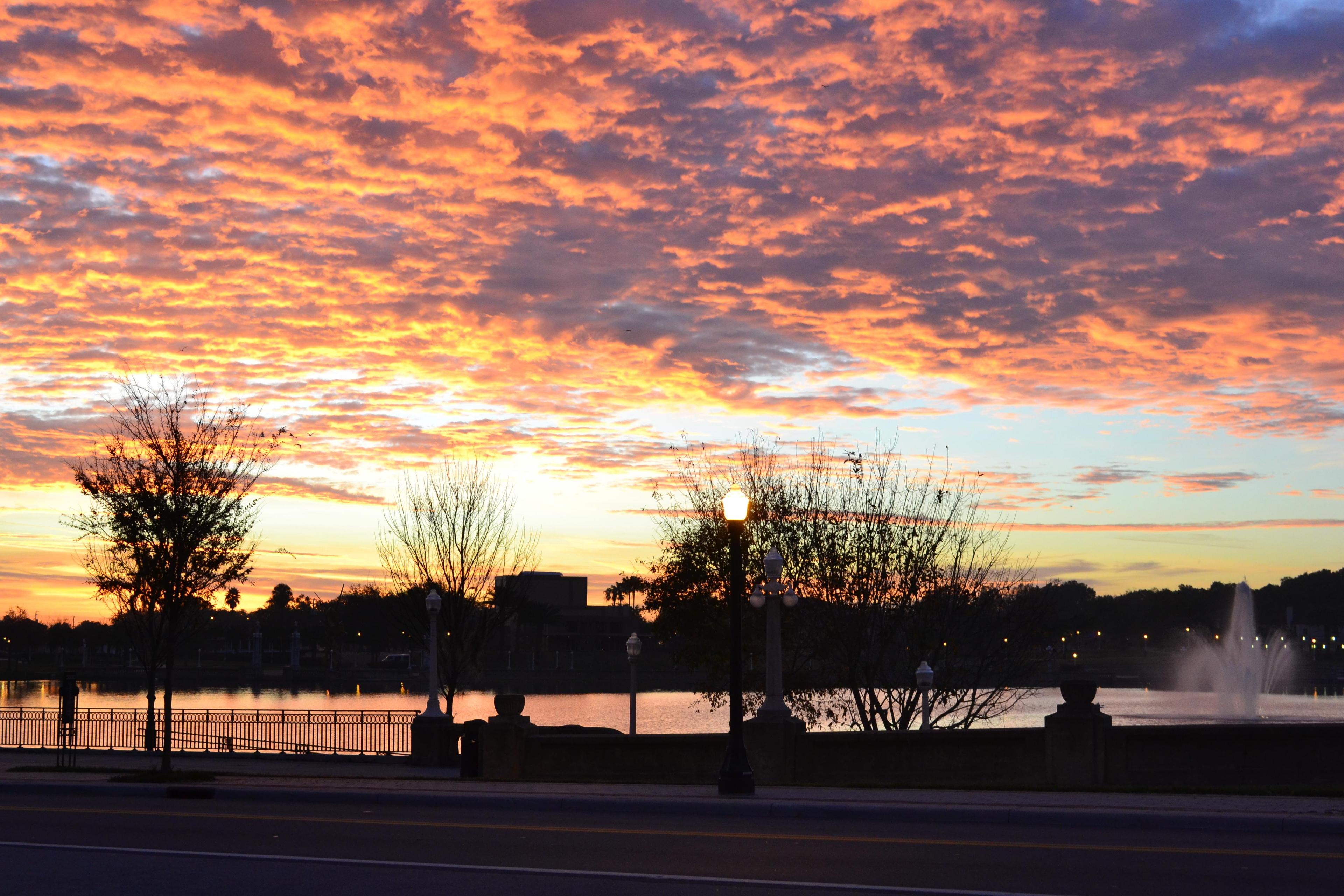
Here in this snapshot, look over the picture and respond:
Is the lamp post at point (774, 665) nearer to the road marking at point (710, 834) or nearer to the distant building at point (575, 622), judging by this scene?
the road marking at point (710, 834)

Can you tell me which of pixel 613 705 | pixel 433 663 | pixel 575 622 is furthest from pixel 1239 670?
pixel 575 622

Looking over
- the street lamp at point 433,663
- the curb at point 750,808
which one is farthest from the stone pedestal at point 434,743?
the curb at point 750,808

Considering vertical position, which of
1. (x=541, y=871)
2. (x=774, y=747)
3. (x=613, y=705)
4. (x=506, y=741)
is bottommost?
(x=613, y=705)

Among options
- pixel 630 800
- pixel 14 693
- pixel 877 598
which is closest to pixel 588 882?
pixel 630 800

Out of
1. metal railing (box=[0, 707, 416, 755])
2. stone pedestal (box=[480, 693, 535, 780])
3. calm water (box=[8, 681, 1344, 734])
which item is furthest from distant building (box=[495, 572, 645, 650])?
stone pedestal (box=[480, 693, 535, 780])

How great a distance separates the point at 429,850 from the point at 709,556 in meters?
28.6

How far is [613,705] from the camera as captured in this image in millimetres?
97375

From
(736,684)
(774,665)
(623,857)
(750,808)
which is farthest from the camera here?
(774,665)

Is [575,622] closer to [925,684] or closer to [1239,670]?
[1239,670]

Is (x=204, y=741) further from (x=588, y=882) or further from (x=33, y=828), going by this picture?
(x=588, y=882)

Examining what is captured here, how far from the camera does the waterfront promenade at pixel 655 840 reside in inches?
438

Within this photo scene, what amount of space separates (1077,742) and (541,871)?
13366 millimetres

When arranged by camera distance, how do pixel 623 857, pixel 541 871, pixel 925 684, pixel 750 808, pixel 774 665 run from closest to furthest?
1. pixel 541 871
2. pixel 623 857
3. pixel 750 808
4. pixel 774 665
5. pixel 925 684

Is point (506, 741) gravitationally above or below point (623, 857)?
below
